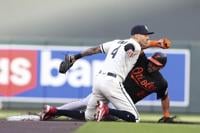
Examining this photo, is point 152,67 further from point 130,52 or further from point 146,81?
point 130,52

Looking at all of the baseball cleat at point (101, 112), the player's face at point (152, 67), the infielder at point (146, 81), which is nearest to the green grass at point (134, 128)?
the baseball cleat at point (101, 112)

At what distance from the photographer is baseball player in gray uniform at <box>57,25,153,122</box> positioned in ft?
27.8

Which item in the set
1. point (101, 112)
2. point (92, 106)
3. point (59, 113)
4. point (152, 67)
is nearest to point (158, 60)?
point (152, 67)

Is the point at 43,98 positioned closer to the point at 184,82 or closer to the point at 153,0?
the point at 184,82

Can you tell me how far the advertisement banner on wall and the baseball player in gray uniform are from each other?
20.2ft

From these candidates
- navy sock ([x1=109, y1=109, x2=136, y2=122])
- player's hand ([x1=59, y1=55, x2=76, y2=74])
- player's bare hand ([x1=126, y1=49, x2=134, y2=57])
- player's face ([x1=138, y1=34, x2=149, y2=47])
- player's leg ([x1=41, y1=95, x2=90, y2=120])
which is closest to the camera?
navy sock ([x1=109, y1=109, x2=136, y2=122])

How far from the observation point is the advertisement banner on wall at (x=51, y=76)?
586 inches

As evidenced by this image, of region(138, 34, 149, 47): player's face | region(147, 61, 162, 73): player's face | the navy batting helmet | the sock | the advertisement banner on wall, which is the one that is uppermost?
region(138, 34, 149, 47): player's face

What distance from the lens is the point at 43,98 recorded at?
14.9m

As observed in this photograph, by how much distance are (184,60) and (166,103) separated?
235 inches

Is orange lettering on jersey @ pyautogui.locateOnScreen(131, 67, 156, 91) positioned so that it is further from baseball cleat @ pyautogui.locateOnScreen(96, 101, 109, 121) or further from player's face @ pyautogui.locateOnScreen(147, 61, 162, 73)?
baseball cleat @ pyautogui.locateOnScreen(96, 101, 109, 121)

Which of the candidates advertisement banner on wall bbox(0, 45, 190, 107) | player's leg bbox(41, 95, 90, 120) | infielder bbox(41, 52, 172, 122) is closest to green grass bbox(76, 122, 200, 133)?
player's leg bbox(41, 95, 90, 120)

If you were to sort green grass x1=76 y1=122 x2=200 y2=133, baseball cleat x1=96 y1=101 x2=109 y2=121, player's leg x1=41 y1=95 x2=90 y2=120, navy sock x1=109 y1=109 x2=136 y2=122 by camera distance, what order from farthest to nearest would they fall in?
player's leg x1=41 y1=95 x2=90 y2=120
navy sock x1=109 y1=109 x2=136 y2=122
baseball cleat x1=96 y1=101 x2=109 y2=121
green grass x1=76 y1=122 x2=200 y2=133

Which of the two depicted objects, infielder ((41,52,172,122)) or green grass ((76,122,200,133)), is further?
infielder ((41,52,172,122))
